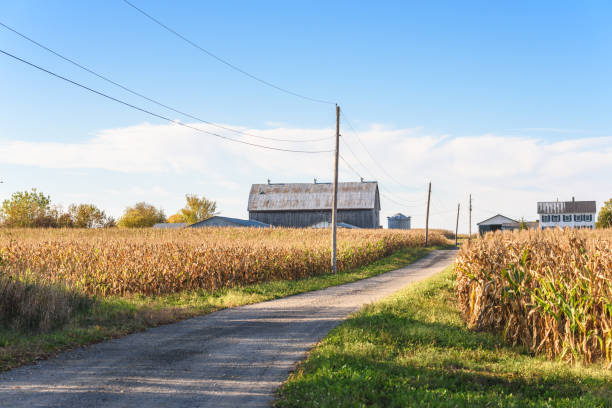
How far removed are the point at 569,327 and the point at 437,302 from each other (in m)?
5.93

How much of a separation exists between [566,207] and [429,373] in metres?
97.0

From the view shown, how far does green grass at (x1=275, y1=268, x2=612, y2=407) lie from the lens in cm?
747

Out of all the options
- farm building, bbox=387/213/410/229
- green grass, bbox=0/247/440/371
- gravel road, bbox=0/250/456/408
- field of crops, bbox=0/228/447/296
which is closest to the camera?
gravel road, bbox=0/250/456/408

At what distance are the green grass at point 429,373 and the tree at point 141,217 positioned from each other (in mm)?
83405

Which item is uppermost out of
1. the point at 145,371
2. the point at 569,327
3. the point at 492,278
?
the point at 492,278

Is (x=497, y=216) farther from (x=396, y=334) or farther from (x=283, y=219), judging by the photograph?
(x=396, y=334)

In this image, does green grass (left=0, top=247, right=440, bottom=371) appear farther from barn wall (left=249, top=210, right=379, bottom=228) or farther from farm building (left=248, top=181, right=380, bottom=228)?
farm building (left=248, top=181, right=380, bottom=228)

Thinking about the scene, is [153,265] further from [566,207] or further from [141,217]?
[566,207]

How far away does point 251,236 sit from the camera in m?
50.3

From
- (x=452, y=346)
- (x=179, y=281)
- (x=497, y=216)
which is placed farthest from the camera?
(x=497, y=216)

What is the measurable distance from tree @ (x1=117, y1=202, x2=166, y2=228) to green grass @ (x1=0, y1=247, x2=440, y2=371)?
72.9 metres

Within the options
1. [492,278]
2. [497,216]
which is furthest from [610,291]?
[497,216]

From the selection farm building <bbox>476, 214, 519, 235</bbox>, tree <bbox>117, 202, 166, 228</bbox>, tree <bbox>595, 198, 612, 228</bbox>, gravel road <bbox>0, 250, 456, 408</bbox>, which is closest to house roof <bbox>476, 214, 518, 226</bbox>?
farm building <bbox>476, 214, 519, 235</bbox>

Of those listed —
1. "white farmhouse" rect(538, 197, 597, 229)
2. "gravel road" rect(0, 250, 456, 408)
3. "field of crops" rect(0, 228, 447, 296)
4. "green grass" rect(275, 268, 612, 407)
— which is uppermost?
"white farmhouse" rect(538, 197, 597, 229)
